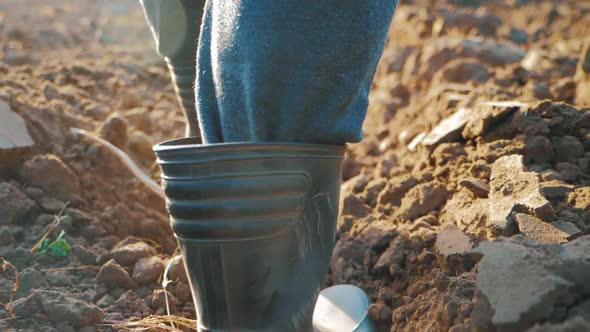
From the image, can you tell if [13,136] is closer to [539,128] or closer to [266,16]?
[266,16]

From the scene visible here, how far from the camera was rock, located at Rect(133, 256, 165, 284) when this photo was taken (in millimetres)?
1929

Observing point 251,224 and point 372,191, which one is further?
point 372,191

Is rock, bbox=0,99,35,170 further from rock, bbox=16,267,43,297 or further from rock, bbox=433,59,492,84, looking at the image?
rock, bbox=433,59,492,84

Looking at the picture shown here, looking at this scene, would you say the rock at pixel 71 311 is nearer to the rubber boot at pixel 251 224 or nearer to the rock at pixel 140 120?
the rubber boot at pixel 251 224

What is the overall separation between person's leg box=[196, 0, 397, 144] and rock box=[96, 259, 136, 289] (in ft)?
2.07

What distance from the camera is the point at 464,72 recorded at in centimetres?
355

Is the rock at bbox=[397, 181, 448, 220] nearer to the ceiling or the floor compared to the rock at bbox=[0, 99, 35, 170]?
nearer to the floor

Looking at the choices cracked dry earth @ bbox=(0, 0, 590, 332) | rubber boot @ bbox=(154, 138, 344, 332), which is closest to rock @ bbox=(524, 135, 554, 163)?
cracked dry earth @ bbox=(0, 0, 590, 332)

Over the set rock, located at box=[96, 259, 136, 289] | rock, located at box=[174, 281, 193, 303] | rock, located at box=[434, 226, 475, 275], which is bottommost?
rock, located at box=[174, 281, 193, 303]

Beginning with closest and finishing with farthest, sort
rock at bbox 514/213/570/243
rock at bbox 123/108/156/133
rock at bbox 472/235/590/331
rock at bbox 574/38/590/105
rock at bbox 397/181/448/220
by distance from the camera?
rock at bbox 472/235/590/331, rock at bbox 514/213/570/243, rock at bbox 397/181/448/220, rock at bbox 574/38/590/105, rock at bbox 123/108/156/133

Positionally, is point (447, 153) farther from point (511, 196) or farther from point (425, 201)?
point (511, 196)

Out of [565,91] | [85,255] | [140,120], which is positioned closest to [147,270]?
[85,255]

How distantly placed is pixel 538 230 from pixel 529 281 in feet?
1.51

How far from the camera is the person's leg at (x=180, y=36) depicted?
2223 mm
